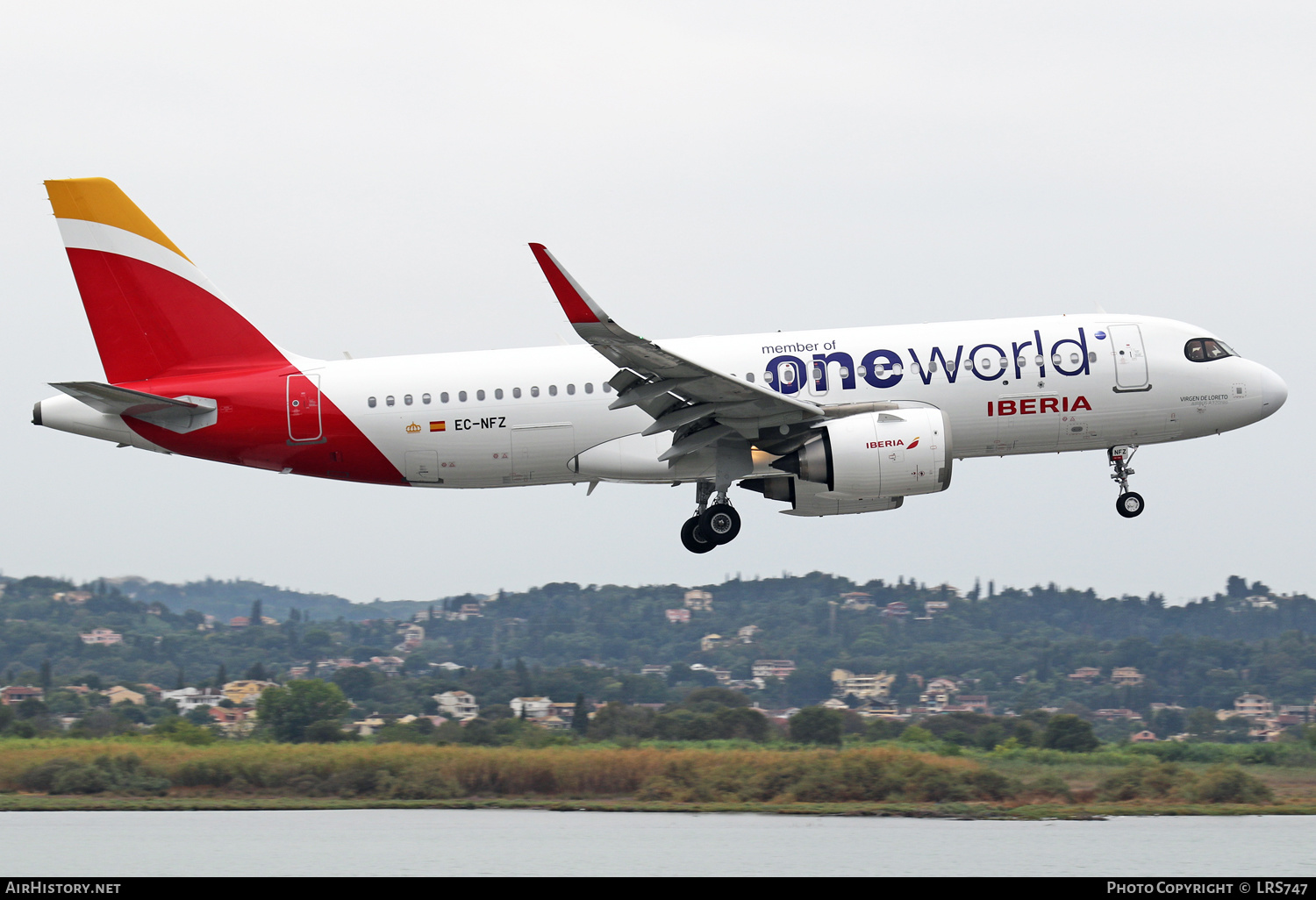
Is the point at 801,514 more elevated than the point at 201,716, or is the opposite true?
the point at 801,514

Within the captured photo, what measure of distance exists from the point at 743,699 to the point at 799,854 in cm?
1543

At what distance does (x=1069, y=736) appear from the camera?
54875 mm

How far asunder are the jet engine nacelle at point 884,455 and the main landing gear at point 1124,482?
565 cm

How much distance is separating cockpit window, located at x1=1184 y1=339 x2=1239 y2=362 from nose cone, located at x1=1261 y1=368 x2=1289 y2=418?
0.92 m

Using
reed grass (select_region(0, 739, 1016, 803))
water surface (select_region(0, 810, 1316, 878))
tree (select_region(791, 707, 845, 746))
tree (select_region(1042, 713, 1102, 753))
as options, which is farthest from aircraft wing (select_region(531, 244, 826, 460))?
tree (select_region(1042, 713, 1102, 753))

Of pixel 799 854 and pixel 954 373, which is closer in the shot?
pixel 954 373

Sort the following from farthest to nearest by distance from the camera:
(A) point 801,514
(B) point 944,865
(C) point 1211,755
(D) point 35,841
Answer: (C) point 1211,755 → (D) point 35,841 → (B) point 944,865 → (A) point 801,514

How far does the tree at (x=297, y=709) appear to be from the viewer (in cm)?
5275

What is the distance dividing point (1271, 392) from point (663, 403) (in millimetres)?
14553

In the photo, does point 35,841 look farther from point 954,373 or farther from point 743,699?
point 954,373

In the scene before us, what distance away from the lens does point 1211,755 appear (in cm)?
5319

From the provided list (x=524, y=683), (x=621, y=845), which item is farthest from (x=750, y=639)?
(x=621, y=845)

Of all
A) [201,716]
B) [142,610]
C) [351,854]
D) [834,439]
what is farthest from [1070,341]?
[142,610]

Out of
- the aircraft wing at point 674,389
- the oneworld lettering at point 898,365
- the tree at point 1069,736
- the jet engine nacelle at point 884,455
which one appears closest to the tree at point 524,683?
the tree at point 1069,736
